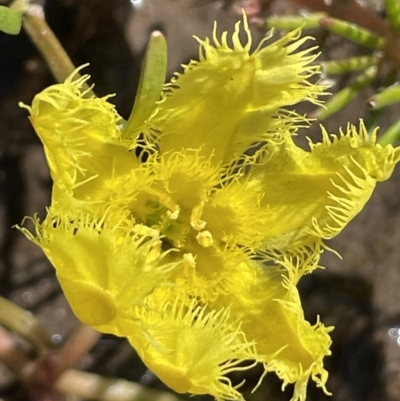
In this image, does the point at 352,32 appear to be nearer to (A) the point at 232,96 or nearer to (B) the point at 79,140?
(A) the point at 232,96

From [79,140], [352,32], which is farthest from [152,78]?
[352,32]

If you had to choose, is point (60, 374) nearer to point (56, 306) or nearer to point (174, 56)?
point (56, 306)

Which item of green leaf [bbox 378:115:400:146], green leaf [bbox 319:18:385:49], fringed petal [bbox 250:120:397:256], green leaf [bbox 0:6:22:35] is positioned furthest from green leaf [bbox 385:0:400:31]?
green leaf [bbox 0:6:22:35]

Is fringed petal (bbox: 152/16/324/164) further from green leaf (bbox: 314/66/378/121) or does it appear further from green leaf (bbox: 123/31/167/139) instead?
green leaf (bbox: 314/66/378/121)

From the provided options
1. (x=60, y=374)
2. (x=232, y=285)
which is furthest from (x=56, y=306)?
(x=232, y=285)

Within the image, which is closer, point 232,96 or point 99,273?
point 99,273
